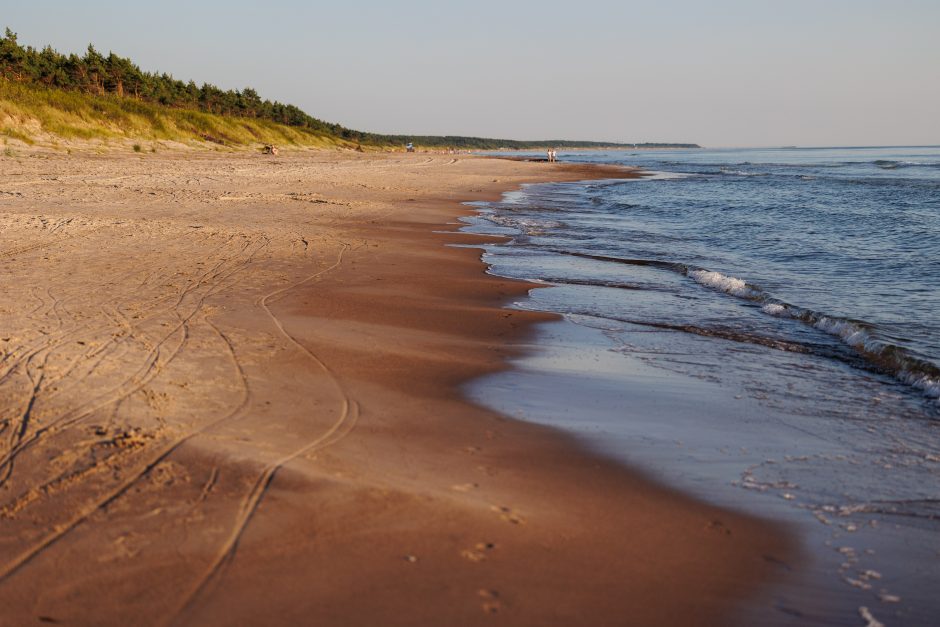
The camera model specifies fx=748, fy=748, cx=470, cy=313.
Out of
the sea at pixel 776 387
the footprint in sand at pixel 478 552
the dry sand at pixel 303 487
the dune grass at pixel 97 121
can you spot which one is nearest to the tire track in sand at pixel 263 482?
the dry sand at pixel 303 487

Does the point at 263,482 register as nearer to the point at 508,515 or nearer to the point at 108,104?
the point at 508,515

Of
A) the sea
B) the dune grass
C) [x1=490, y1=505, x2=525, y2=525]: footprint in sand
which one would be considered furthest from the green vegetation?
[x1=490, y1=505, x2=525, y2=525]: footprint in sand

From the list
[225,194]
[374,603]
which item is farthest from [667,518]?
[225,194]

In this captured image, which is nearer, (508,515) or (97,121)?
(508,515)

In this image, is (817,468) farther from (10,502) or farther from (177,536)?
(10,502)

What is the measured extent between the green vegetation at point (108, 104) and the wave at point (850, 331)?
104ft

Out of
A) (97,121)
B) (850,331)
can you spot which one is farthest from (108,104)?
(850,331)

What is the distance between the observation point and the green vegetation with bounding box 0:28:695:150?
35.6 m

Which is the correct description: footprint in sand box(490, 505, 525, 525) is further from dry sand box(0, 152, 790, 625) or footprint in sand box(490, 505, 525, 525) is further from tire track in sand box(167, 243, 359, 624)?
tire track in sand box(167, 243, 359, 624)

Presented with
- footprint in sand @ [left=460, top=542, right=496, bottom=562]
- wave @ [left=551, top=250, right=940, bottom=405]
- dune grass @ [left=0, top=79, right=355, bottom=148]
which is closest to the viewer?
footprint in sand @ [left=460, top=542, right=496, bottom=562]

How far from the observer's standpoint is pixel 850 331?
7.82m

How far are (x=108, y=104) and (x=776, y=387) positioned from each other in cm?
4578

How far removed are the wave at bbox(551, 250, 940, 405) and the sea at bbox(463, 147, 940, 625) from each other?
2cm

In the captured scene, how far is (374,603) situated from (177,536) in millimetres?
915
